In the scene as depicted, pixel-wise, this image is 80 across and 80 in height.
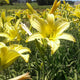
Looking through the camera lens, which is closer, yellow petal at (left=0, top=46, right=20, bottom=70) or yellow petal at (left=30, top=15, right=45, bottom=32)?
yellow petal at (left=0, top=46, right=20, bottom=70)

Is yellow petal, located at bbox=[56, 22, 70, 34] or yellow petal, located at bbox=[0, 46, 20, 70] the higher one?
yellow petal, located at bbox=[56, 22, 70, 34]

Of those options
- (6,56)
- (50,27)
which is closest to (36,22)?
(50,27)

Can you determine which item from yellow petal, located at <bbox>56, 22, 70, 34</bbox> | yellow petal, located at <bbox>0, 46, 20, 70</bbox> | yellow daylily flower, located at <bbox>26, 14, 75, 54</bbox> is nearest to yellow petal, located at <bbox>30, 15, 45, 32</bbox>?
yellow daylily flower, located at <bbox>26, 14, 75, 54</bbox>

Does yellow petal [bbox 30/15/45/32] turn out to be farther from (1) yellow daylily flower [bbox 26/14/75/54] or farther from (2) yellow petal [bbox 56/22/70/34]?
(2) yellow petal [bbox 56/22/70/34]

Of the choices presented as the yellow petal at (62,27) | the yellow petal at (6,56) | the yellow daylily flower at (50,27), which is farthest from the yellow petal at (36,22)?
the yellow petal at (6,56)

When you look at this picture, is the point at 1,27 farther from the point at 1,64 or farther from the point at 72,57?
the point at 72,57

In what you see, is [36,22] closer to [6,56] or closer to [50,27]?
[50,27]

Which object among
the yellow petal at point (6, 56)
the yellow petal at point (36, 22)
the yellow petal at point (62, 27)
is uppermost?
the yellow petal at point (36, 22)

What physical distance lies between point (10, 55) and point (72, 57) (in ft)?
5.54

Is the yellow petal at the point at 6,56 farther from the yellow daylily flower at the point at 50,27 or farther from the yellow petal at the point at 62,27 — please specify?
the yellow petal at the point at 62,27

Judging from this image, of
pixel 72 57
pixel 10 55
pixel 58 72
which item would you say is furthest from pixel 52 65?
pixel 10 55

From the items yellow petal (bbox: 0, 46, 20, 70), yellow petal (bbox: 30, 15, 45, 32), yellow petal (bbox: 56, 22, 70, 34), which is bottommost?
yellow petal (bbox: 0, 46, 20, 70)

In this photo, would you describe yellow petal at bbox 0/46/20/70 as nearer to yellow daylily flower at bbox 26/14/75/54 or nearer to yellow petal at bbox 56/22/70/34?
yellow daylily flower at bbox 26/14/75/54

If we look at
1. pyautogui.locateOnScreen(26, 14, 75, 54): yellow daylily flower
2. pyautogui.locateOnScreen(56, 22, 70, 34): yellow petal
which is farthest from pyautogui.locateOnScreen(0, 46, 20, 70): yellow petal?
pyautogui.locateOnScreen(56, 22, 70, 34): yellow petal
